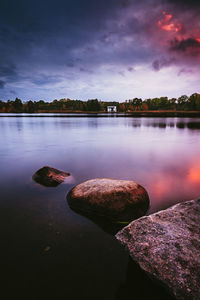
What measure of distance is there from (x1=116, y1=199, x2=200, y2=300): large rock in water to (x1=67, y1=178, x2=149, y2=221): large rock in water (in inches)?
35.1

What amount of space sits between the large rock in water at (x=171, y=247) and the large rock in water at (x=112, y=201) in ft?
2.93

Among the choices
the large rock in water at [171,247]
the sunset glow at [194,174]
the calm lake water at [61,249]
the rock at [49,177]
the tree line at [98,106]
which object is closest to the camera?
the large rock in water at [171,247]

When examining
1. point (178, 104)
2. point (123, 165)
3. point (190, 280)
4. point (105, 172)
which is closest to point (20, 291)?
point (190, 280)

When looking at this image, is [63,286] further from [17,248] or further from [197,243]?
[197,243]

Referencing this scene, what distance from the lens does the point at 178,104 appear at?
537 feet

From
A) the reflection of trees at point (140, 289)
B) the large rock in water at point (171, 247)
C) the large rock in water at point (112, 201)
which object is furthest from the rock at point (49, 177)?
the reflection of trees at point (140, 289)

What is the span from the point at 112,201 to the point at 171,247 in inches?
79.5

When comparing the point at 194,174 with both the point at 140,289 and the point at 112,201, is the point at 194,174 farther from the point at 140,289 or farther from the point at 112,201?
the point at 140,289

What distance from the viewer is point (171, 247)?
310cm

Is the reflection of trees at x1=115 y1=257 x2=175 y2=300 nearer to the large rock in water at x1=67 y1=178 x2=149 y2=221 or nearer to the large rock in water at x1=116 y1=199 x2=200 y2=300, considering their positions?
the large rock in water at x1=116 y1=199 x2=200 y2=300

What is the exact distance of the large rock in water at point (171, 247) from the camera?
259 centimetres

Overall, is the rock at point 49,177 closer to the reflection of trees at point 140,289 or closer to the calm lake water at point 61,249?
the calm lake water at point 61,249

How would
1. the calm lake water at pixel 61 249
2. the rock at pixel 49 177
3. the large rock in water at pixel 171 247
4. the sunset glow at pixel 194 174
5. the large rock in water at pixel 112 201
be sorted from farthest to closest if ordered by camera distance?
the sunset glow at pixel 194 174
the rock at pixel 49 177
the large rock in water at pixel 112 201
the calm lake water at pixel 61 249
the large rock in water at pixel 171 247

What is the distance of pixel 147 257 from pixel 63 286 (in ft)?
5.76
